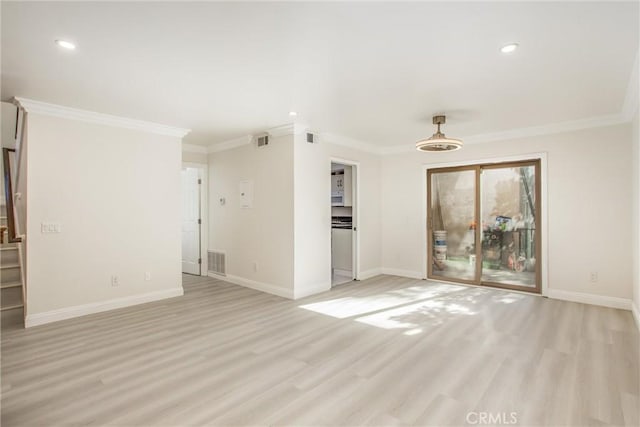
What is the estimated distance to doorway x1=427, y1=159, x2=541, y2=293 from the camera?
5.06 meters

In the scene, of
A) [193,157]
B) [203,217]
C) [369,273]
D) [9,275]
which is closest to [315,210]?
[369,273]

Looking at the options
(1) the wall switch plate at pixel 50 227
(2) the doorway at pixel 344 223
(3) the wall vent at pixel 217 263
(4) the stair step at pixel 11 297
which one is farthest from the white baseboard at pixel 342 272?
(4) the stair step at pixel 11 297

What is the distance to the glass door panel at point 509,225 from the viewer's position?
5051mm

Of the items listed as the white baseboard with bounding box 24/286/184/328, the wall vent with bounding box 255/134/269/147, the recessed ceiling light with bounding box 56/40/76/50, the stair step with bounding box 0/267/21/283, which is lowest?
the white baseboard with bounding box 24/286/184/328

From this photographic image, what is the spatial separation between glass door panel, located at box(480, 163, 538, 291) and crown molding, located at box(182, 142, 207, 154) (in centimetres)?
504

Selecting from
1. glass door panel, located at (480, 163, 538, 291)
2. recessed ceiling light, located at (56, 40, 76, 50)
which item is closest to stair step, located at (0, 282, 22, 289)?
recessed ceiling light, located at (56, 40, 76, 50)

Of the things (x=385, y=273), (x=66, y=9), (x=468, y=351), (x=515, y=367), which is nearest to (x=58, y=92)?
(x=66, y=9)

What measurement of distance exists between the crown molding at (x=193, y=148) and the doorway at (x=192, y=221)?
401mm

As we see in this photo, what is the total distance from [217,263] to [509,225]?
202 inches

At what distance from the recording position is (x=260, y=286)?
17.1 feet

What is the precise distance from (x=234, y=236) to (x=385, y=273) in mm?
3025

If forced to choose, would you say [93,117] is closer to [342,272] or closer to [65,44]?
[65,44]

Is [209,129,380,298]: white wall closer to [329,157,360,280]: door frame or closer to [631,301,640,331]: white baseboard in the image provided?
[329,157,360,280]: door frame

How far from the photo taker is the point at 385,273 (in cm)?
648
